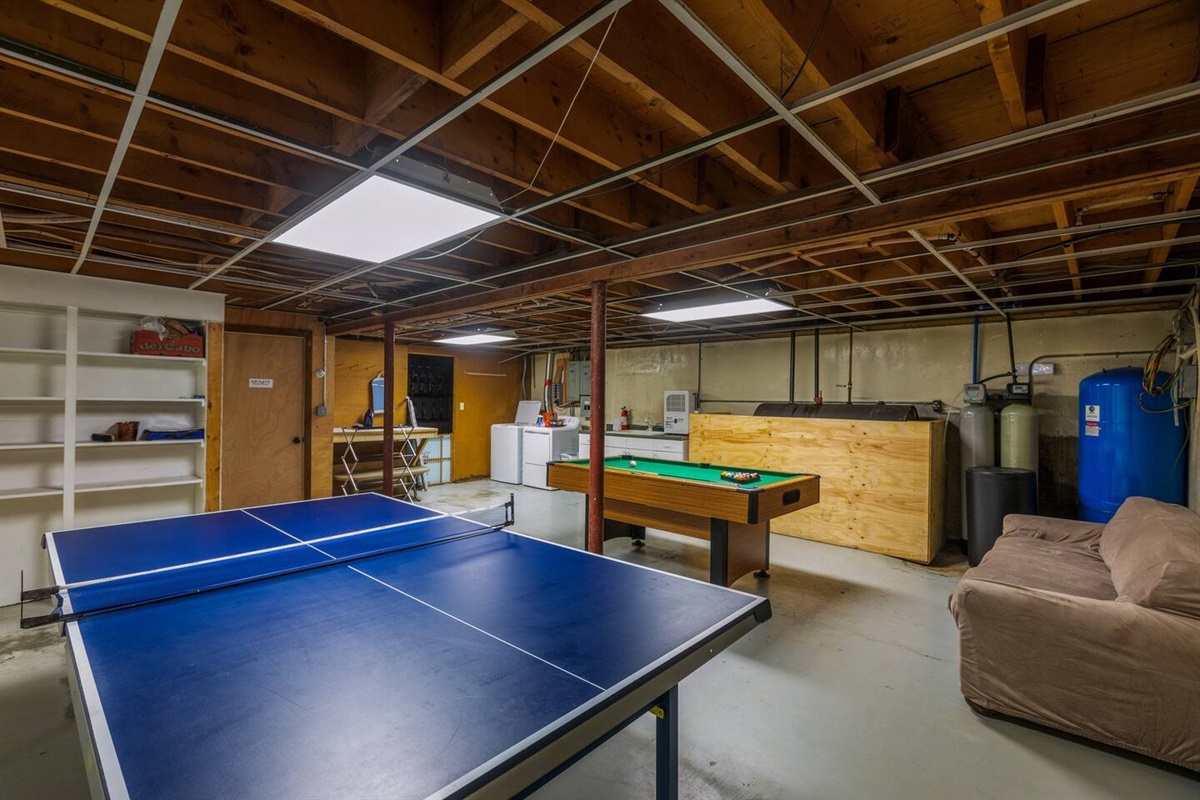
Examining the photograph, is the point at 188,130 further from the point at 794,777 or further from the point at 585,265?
the point at 794,777

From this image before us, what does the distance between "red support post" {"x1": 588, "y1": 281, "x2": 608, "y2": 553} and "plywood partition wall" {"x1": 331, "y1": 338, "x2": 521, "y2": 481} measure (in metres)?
5.07

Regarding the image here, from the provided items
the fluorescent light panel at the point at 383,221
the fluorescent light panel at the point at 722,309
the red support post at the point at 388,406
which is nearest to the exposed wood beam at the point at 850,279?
the fluorescent light panel at the point at 722,309

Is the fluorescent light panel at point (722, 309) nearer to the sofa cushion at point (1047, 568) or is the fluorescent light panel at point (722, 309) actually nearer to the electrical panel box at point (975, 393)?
the electrical panel box at point (975, 393)

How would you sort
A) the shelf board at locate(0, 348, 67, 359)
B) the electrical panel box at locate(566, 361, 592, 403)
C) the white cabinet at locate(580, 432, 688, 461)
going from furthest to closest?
the electrical panel box at locate(566, 361, 592, 403)
the white cabinet at locate(580, 432, 688, 461)
the shelf board at locate(0, 348, 67, 359)

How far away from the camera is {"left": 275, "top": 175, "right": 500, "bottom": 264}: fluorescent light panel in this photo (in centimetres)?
196

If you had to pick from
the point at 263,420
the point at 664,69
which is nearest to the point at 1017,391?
the point at 664,69

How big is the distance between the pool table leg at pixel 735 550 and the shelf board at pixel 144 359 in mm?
4367

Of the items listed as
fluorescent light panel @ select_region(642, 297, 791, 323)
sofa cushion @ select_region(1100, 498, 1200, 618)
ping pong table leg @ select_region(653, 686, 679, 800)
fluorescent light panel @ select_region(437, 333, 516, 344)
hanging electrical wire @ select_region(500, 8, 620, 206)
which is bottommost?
ping pong table leg @ select_region(653, 686, 679, 800)

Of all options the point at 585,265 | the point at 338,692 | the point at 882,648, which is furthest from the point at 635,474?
the point at 338,692

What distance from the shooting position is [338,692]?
118cm


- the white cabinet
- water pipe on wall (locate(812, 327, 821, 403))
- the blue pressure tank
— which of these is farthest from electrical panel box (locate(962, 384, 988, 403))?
the white cabinet

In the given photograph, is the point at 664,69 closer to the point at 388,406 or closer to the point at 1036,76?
the point at 1036,76

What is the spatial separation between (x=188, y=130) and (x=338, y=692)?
7.60ft

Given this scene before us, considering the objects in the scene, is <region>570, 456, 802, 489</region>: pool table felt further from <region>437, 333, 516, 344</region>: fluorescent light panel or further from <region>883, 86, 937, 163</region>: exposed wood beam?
<region>437, 333, 516, 344</region>: fluorescent light panel
